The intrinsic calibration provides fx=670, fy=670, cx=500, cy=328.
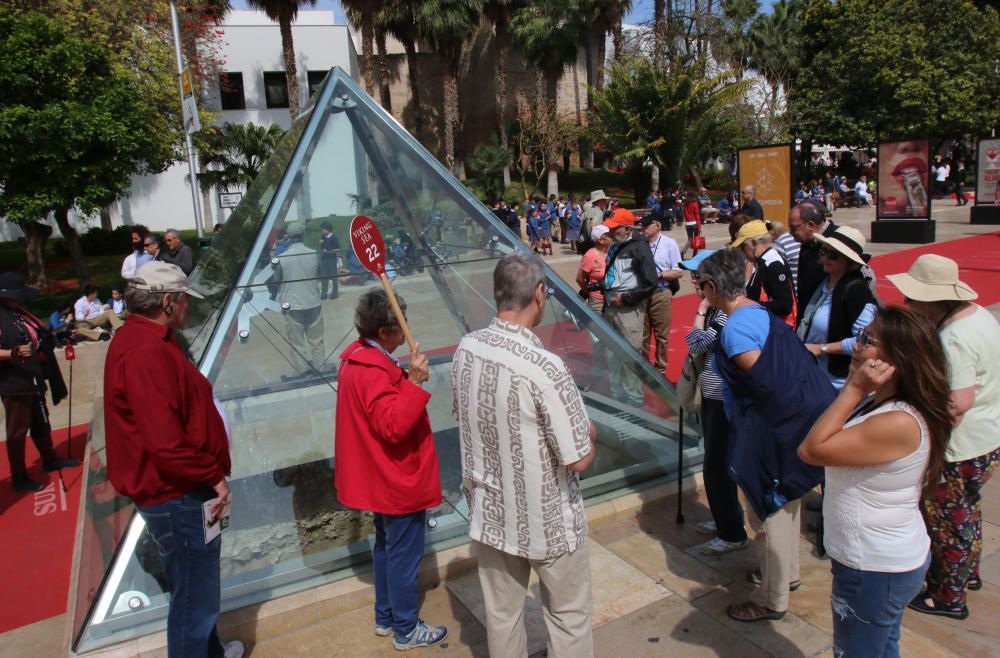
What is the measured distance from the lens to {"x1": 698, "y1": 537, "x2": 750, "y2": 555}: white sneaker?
3.71 metres

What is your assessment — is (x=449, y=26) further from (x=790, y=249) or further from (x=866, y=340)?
(x=866, y=340)

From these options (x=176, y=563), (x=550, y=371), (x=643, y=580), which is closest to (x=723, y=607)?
(x=643, y=580)

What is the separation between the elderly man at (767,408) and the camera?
2869mm

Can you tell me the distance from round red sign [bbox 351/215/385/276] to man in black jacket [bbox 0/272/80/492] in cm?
368

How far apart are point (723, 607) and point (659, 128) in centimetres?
2641

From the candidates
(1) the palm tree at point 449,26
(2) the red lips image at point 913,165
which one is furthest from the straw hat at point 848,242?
(1) the palm tree at point 449,26

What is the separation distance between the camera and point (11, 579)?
4328mm

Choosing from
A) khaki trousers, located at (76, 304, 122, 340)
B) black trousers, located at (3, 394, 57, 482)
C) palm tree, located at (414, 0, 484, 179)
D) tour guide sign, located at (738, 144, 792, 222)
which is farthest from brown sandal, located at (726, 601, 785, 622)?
palm tree, located at (414, 0, 484, 179)

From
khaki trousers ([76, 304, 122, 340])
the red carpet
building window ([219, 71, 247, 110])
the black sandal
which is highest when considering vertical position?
building window ([219, 71, 247, 110])

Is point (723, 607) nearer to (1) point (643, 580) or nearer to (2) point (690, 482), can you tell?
(1) point (643, 580)

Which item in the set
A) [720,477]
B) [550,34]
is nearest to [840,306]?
[720,477]

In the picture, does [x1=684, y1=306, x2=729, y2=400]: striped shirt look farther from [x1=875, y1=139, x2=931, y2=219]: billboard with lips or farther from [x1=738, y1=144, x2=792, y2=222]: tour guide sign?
[x1=875, y1=139, x2=931, y2=219]: billboard with lips

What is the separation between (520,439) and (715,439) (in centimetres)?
179

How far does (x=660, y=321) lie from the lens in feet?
22.3
